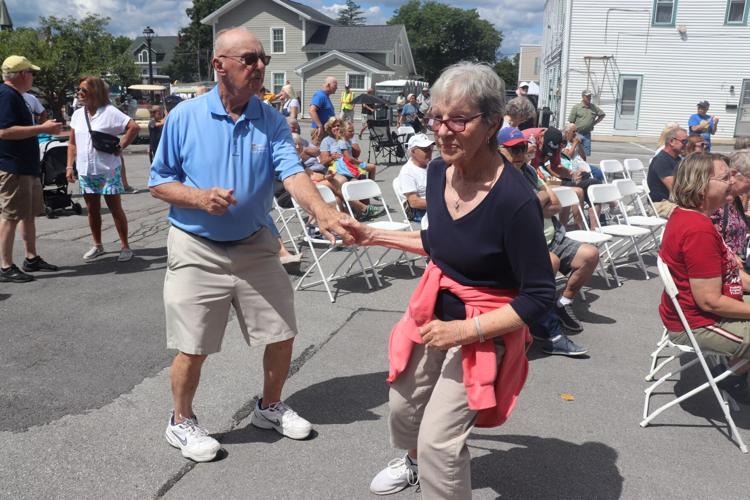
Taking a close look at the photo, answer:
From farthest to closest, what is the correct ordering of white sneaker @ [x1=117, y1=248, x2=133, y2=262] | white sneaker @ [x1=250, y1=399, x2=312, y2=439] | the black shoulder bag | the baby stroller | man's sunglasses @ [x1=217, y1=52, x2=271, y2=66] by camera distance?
the baby stroller < white sneaker @ [x1=117, y1=248, x2=133, y2=262] < the black shoulder bag < white sneaker @ [x1=250, y1=399, x2=312, y2=439] < man's sunglasses @ [x1=217, y1=52, x2=271, y2=66]

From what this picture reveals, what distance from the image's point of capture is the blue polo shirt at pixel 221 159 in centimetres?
288

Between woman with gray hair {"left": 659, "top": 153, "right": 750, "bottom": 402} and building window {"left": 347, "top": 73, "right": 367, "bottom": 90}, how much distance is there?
133 feet

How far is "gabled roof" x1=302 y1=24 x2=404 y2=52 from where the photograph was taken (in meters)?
45.7

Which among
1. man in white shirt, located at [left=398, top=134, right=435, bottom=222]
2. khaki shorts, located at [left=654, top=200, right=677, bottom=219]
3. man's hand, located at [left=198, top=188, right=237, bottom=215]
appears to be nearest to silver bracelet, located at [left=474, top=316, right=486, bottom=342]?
man's hand, located at [left=198, top=188, right=237, bottom=215]

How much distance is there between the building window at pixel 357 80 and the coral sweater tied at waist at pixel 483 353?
138 ft

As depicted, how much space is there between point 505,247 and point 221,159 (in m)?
1.42

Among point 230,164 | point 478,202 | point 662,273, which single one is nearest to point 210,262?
point 230,164

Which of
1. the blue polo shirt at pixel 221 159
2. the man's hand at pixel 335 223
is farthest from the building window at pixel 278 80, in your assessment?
the man's hand at pixel 335 223

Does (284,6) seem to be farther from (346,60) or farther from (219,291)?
(219,291)

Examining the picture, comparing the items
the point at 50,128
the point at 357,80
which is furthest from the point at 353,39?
the point at 50,128

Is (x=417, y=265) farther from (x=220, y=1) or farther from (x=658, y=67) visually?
(x=220, y=1)

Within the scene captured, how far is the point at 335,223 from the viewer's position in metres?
2.59

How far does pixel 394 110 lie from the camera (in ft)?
108

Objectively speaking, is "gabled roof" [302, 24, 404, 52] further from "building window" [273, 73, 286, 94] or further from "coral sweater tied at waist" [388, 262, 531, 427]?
"coral sweater tied at waist" [388, 262, 531, 427]
